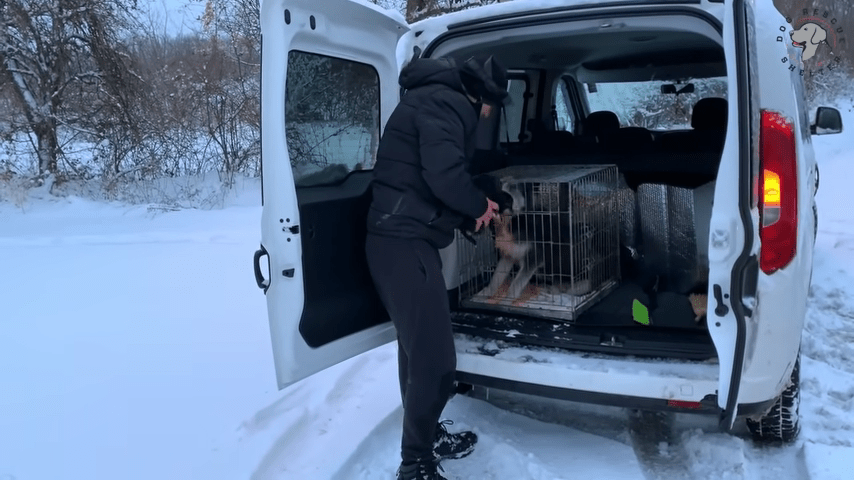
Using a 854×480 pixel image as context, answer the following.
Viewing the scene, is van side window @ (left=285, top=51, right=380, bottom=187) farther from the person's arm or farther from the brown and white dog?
the brown and white dog

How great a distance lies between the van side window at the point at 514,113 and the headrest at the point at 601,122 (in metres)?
0.59

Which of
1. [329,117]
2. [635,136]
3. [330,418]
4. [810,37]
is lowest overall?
[330,418]

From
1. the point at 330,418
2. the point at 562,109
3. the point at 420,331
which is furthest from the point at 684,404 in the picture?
the point at 562,109

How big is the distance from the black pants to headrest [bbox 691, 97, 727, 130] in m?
3.21

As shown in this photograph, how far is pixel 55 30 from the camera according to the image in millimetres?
11273

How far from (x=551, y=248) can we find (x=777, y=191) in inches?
52.3

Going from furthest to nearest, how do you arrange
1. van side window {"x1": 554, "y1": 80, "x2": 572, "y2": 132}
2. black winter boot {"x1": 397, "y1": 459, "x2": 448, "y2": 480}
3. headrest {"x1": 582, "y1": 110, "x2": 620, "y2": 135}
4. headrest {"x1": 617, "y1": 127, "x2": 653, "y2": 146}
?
1. van side window {"x1": 554, "y1": 80, "x2": 572, "y2": 132}
2. headrest {"x1": 582, "y1": 110, "x2": 620, "y2": 135}
3. headrest {"x1": 617, "y1": 127, "x2": 653, "y2": 146}
4. black winter boot {"x1": 397, "y1": 459, "x2": 448, "y2": 480}

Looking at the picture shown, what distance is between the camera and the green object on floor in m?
3.26

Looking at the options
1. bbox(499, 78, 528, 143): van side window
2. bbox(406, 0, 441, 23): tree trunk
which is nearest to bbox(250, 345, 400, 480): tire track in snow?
bbox(499, 78, 528, 143): van side window

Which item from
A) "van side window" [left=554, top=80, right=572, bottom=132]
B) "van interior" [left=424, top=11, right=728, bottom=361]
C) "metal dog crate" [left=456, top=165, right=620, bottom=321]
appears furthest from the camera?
"van side window" [left=554, top=80, right=572, bottom=132]

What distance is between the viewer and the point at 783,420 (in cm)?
299

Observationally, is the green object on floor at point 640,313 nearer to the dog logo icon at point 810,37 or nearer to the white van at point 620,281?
the white van at point 620,281

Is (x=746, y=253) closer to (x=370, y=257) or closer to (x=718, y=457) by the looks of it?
(x=718, y=457)

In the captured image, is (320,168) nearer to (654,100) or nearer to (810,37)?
(654,100)
